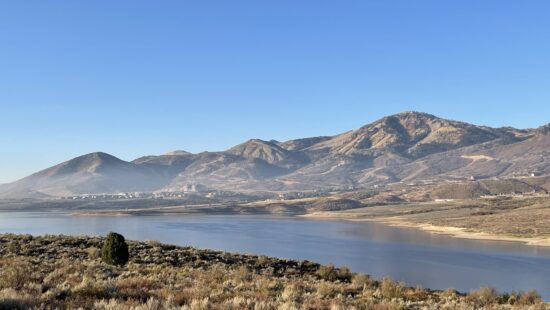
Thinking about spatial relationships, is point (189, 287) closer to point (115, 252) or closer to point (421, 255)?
point (115, 252)

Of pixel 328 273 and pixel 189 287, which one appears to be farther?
pixel 328 273

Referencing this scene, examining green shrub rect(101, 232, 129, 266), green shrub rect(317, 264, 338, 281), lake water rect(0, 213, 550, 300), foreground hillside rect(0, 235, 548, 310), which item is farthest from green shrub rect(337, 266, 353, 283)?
lake water rect(0, 213, 550, 300)

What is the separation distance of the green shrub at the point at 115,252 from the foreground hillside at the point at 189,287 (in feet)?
8.76

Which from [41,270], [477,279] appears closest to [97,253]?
[41,270]

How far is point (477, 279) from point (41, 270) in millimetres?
50444

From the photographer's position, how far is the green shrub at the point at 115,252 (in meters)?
25.7

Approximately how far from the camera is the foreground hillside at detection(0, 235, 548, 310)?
1204 centimetres

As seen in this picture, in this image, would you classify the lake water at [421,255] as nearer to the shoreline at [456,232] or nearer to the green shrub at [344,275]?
the shoreline at [456,232]

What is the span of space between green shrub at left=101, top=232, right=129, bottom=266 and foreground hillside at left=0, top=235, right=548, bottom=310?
267cm

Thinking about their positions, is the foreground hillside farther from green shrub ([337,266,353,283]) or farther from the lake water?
the lake water

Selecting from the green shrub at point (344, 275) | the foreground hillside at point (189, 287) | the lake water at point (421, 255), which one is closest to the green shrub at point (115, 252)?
the foreground hillside at point (189, 287)

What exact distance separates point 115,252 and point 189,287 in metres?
11.3

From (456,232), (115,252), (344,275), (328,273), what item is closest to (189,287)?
(115,252)

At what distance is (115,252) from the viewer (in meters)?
25.8
